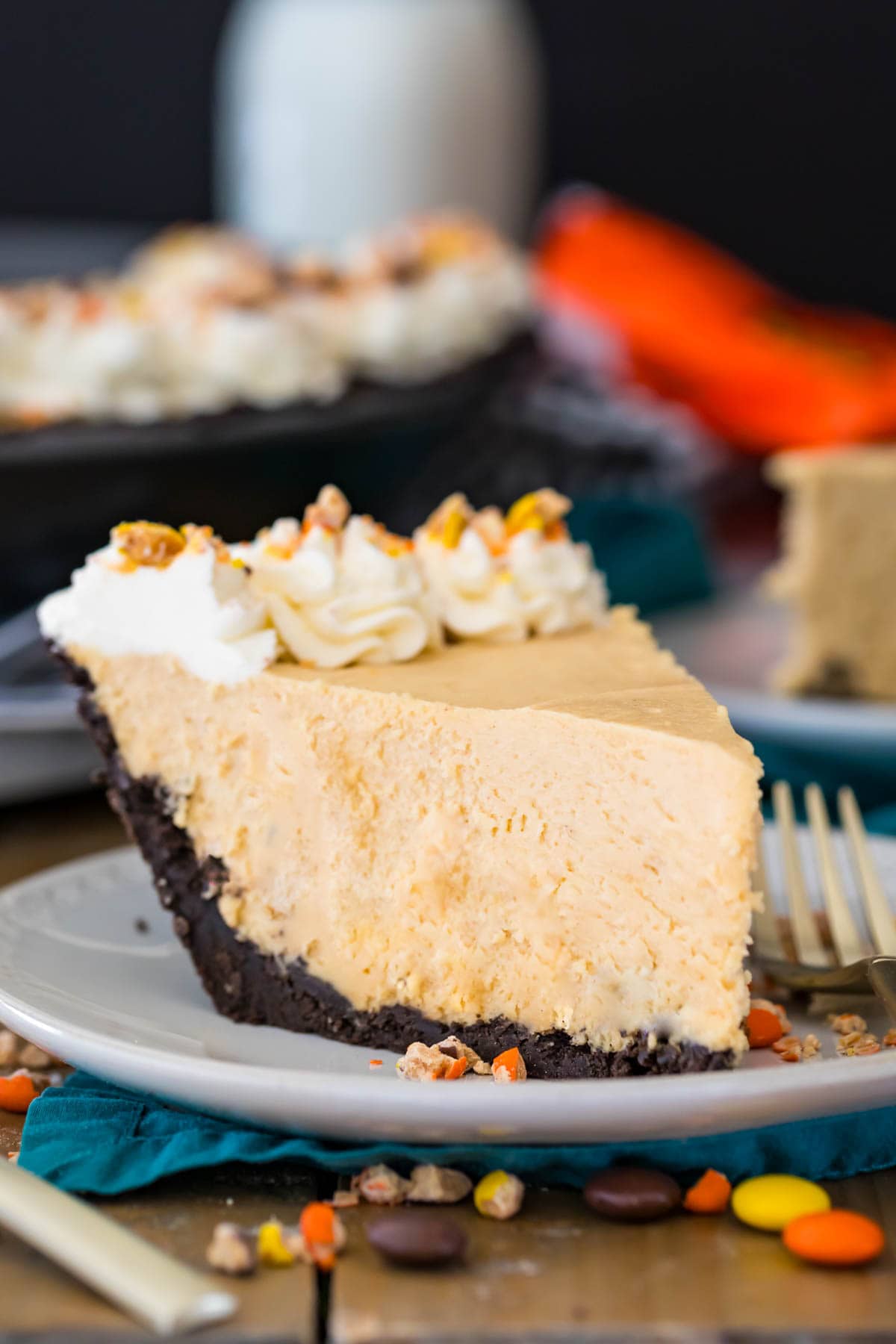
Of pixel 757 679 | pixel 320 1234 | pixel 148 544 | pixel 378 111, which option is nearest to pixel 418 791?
pixel 148 544

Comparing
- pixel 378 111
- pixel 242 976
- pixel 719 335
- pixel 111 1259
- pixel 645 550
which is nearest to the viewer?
pixel 111 1259

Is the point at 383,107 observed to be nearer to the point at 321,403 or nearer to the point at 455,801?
the point at 321,403

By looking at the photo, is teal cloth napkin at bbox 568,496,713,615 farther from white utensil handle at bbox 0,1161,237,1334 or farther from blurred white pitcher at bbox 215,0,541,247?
blurred white pitcher at bbox 215,0,541,247

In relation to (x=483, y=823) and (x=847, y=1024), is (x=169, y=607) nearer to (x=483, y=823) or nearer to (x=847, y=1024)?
→ (x=483, y=823)

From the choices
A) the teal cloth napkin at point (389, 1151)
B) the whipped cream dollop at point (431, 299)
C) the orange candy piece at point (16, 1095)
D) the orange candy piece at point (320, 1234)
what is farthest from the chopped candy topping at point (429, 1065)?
the whipped cream dollop at point (431, 299)

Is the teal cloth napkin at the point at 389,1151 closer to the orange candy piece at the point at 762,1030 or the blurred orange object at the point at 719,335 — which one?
the orange candy piece at the point at 762,1030

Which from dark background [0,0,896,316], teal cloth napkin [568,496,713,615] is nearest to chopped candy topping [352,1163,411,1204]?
teal cloth napkin [568,496,713,615]

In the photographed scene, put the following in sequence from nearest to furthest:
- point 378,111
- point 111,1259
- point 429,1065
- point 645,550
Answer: point 111,1259
point 429,1065
point 645,550
point 378,111

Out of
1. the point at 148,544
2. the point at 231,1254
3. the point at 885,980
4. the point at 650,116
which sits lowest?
the point at 650,116
